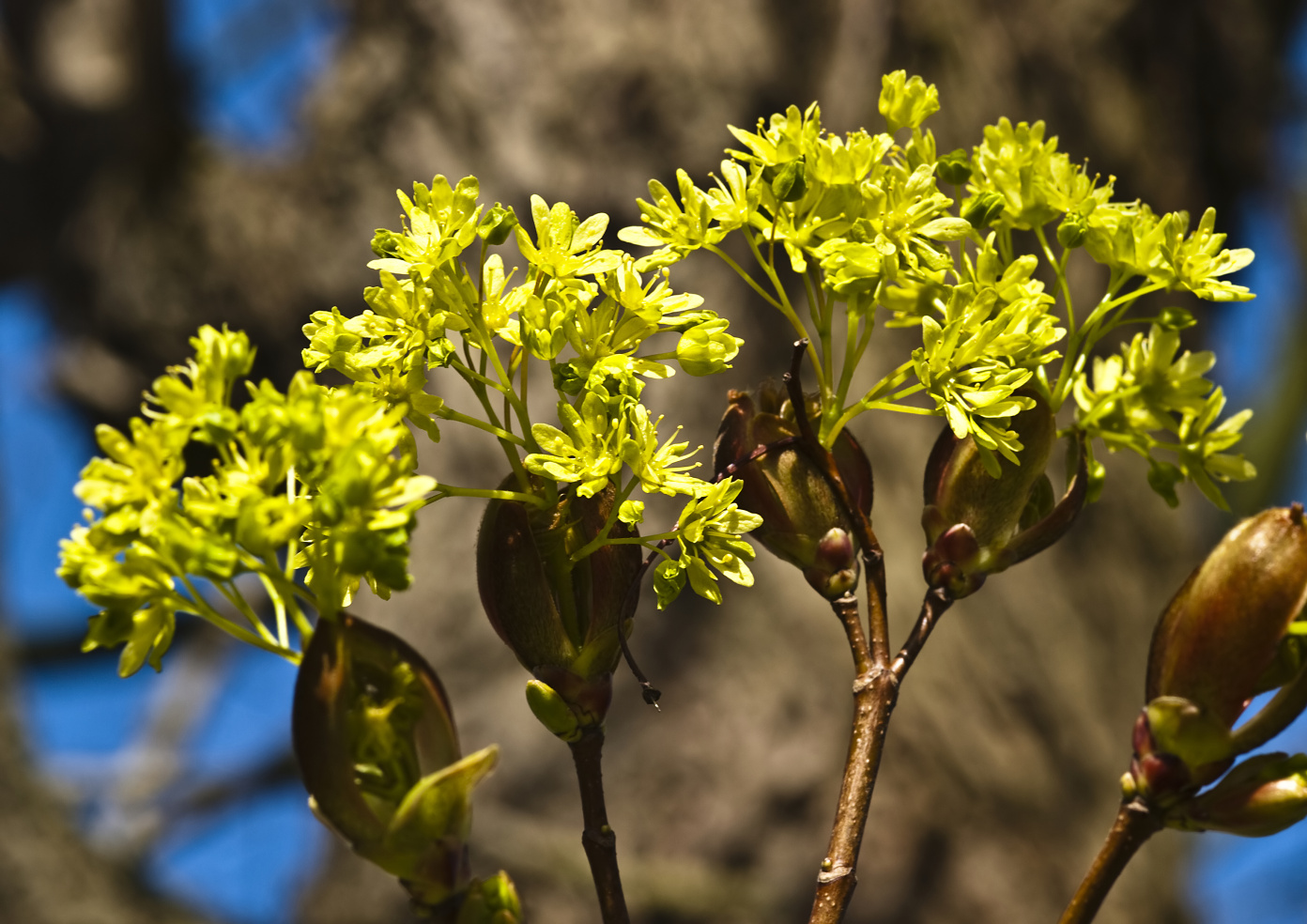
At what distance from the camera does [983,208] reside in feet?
1.80

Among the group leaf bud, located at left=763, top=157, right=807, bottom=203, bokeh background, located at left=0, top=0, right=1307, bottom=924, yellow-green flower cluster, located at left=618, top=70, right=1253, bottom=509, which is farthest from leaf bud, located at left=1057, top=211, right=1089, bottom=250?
bokeh background, located at left=0, top=0, right=1307, bottom=924

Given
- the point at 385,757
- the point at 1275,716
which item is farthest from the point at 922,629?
the point at 385,757

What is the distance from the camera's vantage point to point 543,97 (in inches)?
81.8

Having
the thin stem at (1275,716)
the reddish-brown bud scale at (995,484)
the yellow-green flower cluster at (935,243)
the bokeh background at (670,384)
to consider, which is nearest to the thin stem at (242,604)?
the yellow-green flower cluster at (935,243)

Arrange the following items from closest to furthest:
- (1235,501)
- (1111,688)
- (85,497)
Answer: (85,497) → (1111,688) → (1235,501)

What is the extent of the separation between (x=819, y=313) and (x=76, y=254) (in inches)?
96.3

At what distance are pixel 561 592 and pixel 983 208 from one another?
275mm

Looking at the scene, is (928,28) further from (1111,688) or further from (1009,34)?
(1111,688)

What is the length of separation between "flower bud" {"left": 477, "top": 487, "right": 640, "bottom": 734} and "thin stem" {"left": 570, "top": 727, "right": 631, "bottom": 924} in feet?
0.04

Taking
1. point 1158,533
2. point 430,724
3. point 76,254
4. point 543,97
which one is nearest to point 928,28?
point 543,97

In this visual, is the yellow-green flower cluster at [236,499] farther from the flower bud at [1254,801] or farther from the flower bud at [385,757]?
the flower bud at [1254,801]

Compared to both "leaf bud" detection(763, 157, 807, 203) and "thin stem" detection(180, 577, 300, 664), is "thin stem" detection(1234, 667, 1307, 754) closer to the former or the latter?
"leaf bud" detection(763, 157, 807, 203)

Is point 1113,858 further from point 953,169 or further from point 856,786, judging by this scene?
point 953,169

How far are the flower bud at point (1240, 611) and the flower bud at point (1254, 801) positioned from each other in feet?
0.10
